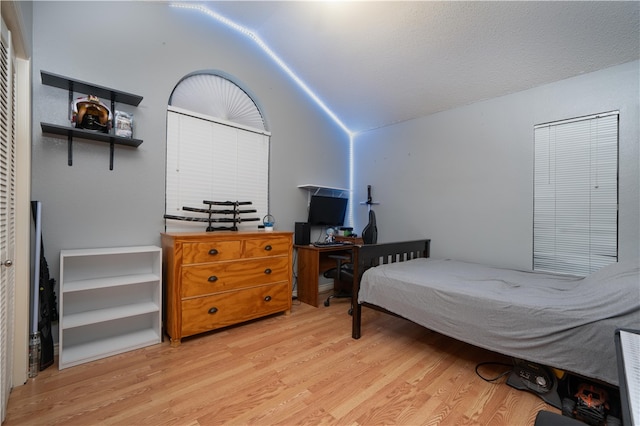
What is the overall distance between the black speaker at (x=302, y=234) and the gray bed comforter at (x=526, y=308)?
1.15 metres

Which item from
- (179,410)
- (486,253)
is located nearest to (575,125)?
(486,253)

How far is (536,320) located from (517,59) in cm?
218

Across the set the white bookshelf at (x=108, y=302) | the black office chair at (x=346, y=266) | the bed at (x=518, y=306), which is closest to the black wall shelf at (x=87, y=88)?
the white bookshelf at (x=108, y=302)

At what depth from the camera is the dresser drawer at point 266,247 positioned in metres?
2.58

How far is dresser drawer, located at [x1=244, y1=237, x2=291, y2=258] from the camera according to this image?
8.46 ft

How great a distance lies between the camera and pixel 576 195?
2402 mm

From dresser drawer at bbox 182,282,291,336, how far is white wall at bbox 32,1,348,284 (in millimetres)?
743

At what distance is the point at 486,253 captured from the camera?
2875mm

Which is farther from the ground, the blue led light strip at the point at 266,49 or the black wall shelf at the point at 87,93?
the blue led light strip at the point at 266,49

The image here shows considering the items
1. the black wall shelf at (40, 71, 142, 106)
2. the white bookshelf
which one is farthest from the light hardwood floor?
the black wall shelf at (40, 71, 142, 106)

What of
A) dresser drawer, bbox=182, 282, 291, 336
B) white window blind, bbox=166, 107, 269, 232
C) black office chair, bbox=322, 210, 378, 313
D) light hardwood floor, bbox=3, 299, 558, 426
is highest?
white window blind, bbox=166, 107, 269, 232

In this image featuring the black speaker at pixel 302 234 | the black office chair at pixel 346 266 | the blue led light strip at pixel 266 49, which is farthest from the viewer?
the black speaker at pixel 302 234

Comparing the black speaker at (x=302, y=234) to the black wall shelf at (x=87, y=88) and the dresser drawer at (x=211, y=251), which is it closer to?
the dresser drawer at (x=211, y=251)

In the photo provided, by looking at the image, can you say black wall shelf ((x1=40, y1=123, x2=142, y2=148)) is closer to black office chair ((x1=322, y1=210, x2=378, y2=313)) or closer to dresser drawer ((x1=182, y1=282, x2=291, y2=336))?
dresser drawer ((x1=182, y1=282, x2=291, y2=336))
